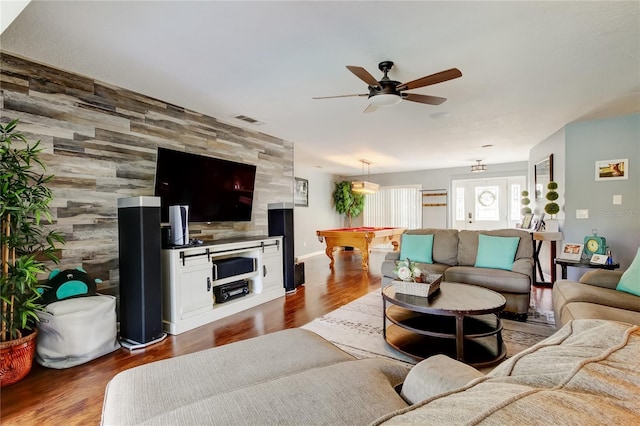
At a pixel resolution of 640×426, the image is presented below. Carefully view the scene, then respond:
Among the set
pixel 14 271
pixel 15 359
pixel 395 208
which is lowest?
pixel 15 359

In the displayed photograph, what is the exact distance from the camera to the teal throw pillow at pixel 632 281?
2299mm

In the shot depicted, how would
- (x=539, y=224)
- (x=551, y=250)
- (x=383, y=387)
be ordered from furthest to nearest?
(x=539, y=224)
(x=551, y=250)
(x=383, y=387)

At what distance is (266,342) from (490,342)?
82.1 inches

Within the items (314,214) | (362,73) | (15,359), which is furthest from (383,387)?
(314,214)

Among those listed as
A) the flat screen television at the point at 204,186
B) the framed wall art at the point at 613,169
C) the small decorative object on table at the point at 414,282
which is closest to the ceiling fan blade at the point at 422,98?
the small decorative object on table at the point at 414,282

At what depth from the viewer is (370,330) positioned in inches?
116

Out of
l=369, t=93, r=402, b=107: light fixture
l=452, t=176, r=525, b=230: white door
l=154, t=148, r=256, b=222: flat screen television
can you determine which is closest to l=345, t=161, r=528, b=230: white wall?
l=452, t=176, r=525, b=230: white door

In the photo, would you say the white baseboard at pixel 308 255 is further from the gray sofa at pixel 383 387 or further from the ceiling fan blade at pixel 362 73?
the gray sofa at pixel 383 387

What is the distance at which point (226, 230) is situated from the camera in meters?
4.27

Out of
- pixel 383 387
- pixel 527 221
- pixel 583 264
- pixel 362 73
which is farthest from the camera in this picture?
pixel 527 221

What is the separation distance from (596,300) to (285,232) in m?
3.30

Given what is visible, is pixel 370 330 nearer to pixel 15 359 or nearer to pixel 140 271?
pixel 140 271

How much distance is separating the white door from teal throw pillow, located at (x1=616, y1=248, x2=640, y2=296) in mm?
5845

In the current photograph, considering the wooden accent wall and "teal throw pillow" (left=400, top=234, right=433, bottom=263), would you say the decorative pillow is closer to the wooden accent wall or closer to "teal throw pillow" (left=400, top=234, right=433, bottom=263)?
the wooden accent wall
